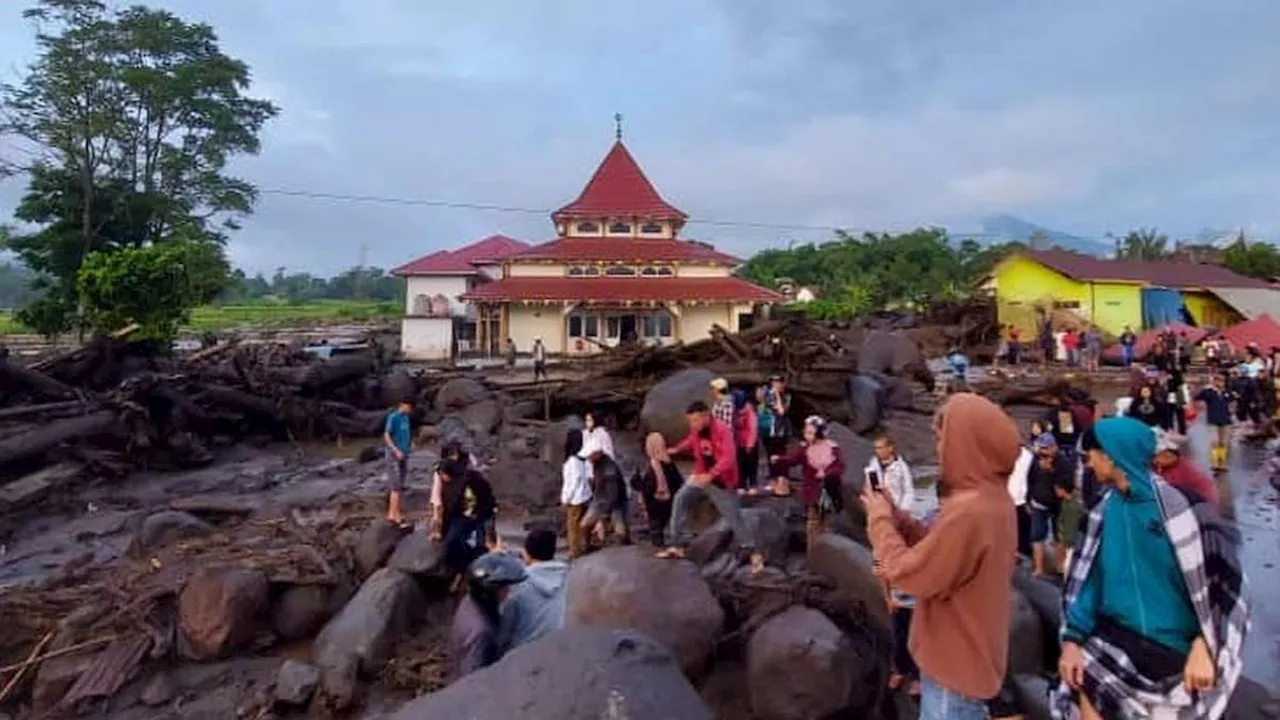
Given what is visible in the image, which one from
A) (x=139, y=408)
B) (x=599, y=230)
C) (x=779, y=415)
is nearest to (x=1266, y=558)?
(x=779, y=415)

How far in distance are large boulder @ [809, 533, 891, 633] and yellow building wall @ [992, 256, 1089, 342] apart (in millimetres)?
30929

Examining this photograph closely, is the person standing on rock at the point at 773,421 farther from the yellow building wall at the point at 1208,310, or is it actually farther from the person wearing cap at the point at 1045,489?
the yellow building wall at the point at 1208,310

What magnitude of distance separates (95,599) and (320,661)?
→ 282 centimetres

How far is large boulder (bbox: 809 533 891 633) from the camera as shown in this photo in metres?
7.11

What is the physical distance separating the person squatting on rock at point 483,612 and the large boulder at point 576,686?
588 mm

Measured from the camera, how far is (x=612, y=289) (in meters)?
33.7

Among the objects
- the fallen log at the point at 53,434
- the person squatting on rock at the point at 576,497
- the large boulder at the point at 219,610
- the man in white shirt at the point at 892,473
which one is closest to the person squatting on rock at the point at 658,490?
the person squatting on rock at the point at 576,497

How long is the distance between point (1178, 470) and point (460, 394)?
60.6 ft

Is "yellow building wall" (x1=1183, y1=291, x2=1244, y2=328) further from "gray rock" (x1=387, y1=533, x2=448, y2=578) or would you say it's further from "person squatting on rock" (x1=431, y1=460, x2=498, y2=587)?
"gray rock" (x1=387, y1=533, x2=448, y2=578)

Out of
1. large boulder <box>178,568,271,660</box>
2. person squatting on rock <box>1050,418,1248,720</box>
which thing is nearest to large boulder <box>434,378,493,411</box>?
large boulder <box>178,568,271,660</box>

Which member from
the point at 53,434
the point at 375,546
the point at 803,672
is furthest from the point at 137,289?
the point at 803,672

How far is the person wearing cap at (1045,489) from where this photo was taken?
854 centimetres

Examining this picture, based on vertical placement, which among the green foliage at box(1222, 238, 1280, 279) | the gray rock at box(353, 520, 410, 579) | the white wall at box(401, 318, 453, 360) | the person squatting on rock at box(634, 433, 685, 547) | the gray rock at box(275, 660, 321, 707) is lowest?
the gray rock at box(275, 660, 321, 707)

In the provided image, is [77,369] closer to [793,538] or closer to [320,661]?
[320,661]
